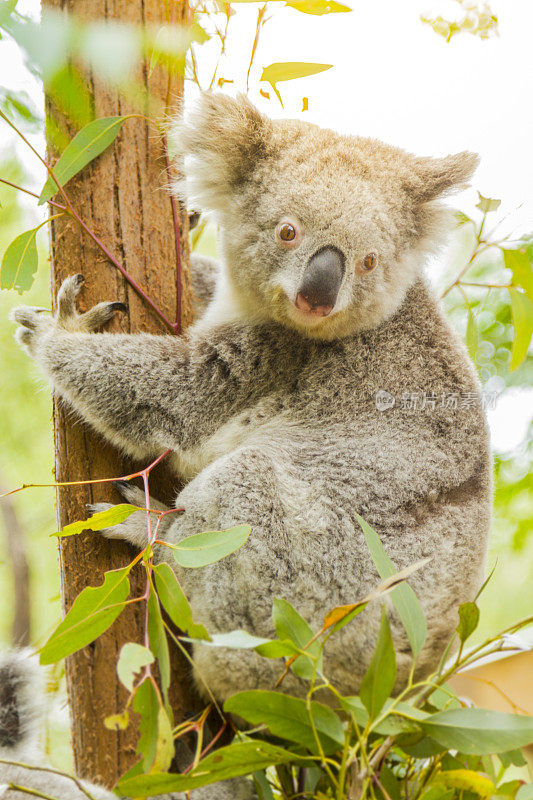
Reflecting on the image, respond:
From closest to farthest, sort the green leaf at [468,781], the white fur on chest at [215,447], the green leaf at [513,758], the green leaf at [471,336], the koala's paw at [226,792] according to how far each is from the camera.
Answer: the green leaf at [468,781] < the green leaf at [513,758] < the koala's paw at [226,792] < the white fur on chest at [215,447] < the green leaf at [471,336]

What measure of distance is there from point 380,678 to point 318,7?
5.26 feet

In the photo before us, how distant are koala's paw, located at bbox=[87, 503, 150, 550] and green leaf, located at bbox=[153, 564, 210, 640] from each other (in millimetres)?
458

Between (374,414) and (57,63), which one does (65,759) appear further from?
(57,63)

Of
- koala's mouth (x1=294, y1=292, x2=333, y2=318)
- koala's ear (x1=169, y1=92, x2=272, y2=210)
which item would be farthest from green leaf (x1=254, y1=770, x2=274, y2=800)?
koala's ear (x1=169, y1=92, x2=272, y2=210)

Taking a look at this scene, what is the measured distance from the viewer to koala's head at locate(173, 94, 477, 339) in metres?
1.78

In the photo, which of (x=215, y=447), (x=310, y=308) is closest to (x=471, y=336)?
(x=310, y=308)

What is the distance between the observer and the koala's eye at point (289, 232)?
179 centimetres

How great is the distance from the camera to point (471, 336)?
2.22m

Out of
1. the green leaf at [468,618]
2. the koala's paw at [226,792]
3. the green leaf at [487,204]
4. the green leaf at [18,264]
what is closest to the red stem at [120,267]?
the green leaf at [18,264]

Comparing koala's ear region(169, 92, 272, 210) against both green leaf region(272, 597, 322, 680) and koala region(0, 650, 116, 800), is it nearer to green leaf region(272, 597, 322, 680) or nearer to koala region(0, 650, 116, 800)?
green leaf region(272, 597, 322, 680)

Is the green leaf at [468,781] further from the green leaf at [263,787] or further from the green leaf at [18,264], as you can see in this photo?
the green leaf at [18,264]

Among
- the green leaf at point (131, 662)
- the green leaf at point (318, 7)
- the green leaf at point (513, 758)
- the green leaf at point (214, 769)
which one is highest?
the green leaf at point (318, 7)

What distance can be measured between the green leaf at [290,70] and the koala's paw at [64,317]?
75 centimetres

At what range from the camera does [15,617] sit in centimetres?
319
